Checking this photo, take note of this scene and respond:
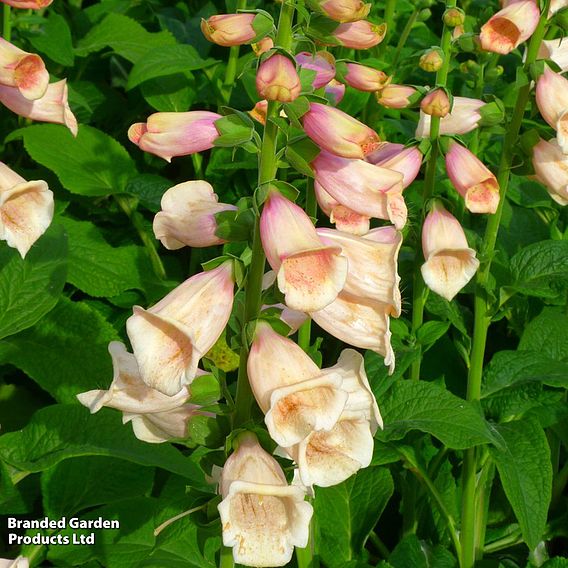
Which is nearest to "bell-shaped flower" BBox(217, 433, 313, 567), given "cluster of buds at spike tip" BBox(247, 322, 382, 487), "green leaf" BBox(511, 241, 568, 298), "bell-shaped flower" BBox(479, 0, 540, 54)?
"cluster of buds at spike tip" BBox(247, 322, 382, 487)

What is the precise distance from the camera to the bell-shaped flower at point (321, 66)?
1614 mm

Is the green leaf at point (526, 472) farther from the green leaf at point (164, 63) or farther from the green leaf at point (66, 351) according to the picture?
the green leaf at point (164, 63)

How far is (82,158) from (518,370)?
1450mm

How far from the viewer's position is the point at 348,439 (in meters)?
1.44

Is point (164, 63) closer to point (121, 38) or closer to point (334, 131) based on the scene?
point (121, 38)

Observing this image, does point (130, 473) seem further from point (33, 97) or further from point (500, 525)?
point (500, 525)

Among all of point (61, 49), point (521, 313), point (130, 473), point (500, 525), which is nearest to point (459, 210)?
point (521, 313)

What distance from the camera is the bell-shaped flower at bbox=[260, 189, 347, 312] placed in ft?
4.28

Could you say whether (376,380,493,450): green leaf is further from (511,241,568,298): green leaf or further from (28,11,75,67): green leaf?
(28,11,75,67): green leaf

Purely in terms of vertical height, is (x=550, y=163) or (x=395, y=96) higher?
(x=395, y=96)

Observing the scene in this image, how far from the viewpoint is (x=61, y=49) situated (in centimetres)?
304

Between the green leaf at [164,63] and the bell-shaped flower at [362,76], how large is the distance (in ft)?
3.37

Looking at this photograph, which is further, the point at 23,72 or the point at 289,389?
the point at 23,72

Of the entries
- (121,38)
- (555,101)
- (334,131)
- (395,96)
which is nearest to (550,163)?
(555,101)
